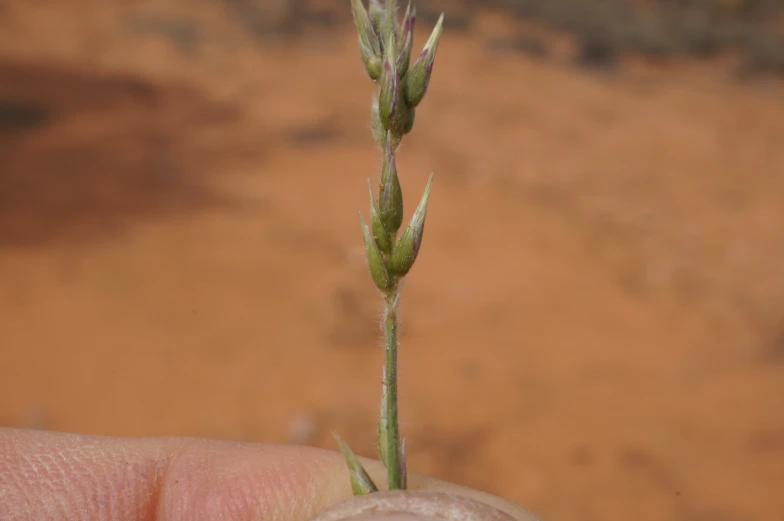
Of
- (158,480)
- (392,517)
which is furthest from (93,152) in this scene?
(392,517)

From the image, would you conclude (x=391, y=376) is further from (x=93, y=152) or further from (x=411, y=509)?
(x=93, y=152)

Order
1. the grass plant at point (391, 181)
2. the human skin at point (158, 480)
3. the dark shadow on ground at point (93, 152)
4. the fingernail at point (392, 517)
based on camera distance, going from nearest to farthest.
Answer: the grass plant at point (391, 181) < the fingernail at point (392, 517) < the human skin at point (158, 480) < the dark shadow on ground at point (93, 152)

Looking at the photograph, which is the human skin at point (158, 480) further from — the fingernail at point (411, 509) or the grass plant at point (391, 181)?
the grass plant at point (391, 181)

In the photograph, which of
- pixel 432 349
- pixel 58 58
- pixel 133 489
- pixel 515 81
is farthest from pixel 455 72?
pixel 133 489

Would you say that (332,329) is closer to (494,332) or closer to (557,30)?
(494,332)

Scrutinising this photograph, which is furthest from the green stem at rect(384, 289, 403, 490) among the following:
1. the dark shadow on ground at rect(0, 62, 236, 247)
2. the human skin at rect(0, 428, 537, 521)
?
the dark shadow on ground at rect(0, 62, 236, 247)

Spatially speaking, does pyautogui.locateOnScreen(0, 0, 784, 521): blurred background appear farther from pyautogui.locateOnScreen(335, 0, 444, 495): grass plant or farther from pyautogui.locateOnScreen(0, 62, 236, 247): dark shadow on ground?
pyautogui.locateOnScreen(335, 0, 444, 495): grass plant

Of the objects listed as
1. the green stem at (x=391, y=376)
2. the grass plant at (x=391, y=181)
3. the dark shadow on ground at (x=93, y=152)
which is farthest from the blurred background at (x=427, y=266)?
the grass plant at (x=391, y=181)
